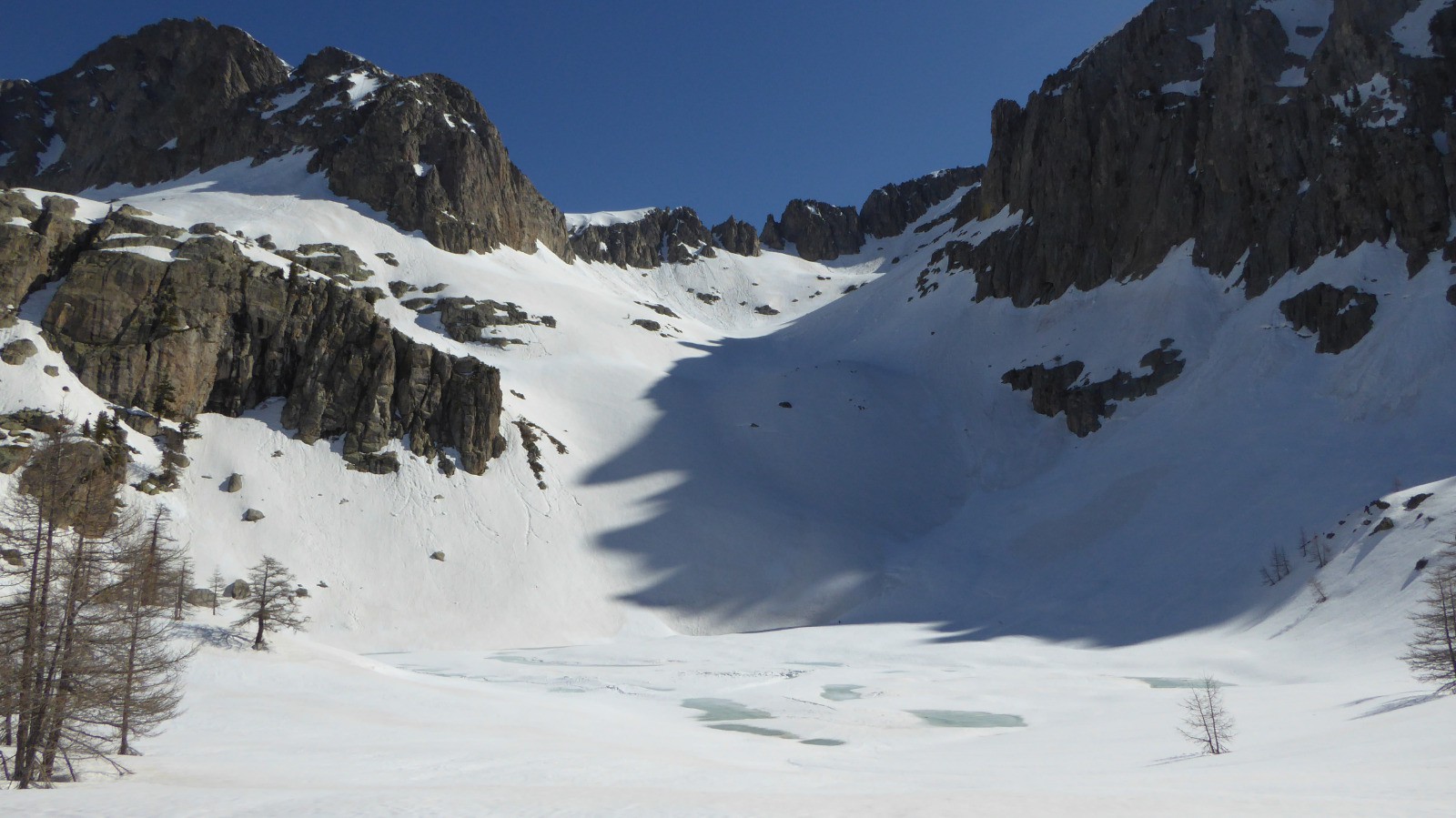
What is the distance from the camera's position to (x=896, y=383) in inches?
3605

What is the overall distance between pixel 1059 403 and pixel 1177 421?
1264cm

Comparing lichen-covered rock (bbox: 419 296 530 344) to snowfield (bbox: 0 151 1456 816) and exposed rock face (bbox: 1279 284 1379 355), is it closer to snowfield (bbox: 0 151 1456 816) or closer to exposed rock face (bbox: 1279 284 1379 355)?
snowfield (bbox: 0 151 1456 816)

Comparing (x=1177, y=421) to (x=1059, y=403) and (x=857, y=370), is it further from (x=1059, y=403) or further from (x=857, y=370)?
(x=857, y=370)

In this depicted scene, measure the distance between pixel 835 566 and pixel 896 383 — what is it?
30.7 metres

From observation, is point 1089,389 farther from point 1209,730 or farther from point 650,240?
point 650,240

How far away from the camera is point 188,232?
7850 centimetres

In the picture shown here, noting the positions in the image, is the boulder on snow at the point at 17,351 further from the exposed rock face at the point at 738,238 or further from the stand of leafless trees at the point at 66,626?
the exposed rock face at the point at 738,238

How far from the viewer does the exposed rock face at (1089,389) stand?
7644 centimetres

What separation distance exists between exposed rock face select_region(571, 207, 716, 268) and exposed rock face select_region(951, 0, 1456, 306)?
67.6m

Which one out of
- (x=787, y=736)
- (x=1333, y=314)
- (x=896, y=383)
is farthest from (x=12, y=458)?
(x=1333, y=314)

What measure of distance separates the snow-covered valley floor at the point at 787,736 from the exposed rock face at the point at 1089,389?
34.0m

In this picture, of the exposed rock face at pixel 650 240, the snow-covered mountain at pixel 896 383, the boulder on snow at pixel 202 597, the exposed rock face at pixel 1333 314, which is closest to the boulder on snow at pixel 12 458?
the snow-covered mountain at pixel 896 383

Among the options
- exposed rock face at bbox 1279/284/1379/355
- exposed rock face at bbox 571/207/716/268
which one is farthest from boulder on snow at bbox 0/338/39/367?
exposed rock face at bbox 571/207/716/268

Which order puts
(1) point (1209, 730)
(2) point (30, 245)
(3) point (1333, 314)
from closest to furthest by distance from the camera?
(1) point (1209, 730), (2) point (30, 245), (3) point (1333, 314)
